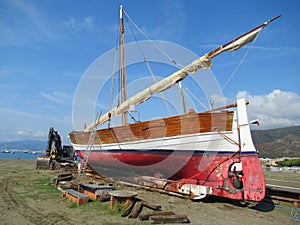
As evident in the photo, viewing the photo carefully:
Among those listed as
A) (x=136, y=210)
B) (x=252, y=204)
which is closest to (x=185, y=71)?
(x=252, y=204)

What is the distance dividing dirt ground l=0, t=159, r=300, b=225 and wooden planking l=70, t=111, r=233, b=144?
8.07 feet

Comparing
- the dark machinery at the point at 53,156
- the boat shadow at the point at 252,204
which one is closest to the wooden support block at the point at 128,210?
the boat shadow at the point at 252,204

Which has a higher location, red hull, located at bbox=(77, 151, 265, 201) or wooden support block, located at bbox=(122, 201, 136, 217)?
red hull, located at bbox=(77, 151, 265, 201)

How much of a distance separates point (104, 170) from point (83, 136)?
2.58 m

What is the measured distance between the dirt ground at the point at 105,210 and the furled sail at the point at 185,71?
17.6 feet

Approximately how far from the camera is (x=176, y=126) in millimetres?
9250

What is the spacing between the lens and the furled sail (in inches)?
370

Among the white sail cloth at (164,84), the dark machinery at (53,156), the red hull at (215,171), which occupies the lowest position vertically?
the red hull at (215,171)

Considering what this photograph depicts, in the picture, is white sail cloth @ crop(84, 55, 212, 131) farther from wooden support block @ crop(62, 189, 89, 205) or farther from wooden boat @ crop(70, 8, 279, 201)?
wooden support block @ crop(62, 189, 89, 205)

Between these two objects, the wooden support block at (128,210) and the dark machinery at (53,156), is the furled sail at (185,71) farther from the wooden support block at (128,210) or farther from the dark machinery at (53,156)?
the dark machinery at (53,156)

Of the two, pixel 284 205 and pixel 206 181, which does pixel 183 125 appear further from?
pixel 284 205

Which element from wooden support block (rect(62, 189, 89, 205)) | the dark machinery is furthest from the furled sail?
the dark machinery

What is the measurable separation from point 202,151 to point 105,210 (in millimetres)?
3965

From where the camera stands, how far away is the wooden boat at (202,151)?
8078 mm
